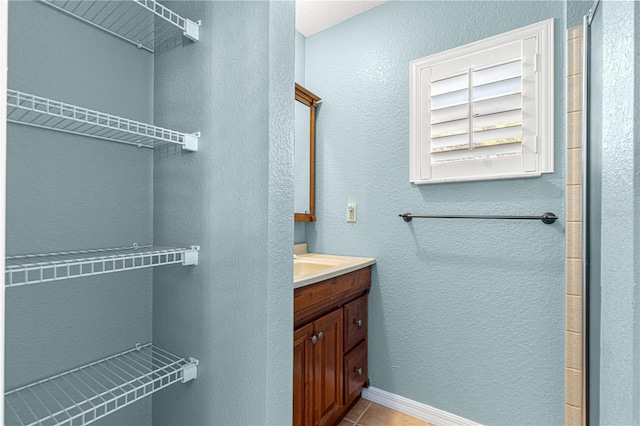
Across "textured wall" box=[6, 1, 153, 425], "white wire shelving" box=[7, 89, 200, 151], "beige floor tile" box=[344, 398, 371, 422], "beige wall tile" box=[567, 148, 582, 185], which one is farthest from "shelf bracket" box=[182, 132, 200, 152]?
"beige floor tile" box=[344, 398, 371, 422]

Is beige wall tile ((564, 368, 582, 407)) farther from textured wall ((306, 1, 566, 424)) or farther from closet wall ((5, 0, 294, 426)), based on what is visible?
closet wall ((5, 0, 294, 426))

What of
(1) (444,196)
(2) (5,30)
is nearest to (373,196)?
(1) (444,196)

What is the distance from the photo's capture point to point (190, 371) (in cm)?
113

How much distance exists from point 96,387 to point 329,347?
972 millimetres

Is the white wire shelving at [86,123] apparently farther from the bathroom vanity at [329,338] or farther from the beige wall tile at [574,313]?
the beige wall tile at [574,313]

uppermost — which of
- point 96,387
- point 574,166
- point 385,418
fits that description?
point 574,166

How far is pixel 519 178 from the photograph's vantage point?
1.63 metres

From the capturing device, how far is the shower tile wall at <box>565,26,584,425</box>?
56.5 inches

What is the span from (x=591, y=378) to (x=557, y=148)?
39.4 inches

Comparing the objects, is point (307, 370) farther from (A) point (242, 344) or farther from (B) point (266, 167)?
(B) point (266, 167)

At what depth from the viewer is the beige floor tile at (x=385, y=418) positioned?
184 centimetres

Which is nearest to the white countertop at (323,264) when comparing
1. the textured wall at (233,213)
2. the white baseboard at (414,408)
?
the textured wall at (233,213)

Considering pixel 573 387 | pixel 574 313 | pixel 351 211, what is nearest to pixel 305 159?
pixel 351 211

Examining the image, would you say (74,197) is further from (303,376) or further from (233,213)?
(303,376)
